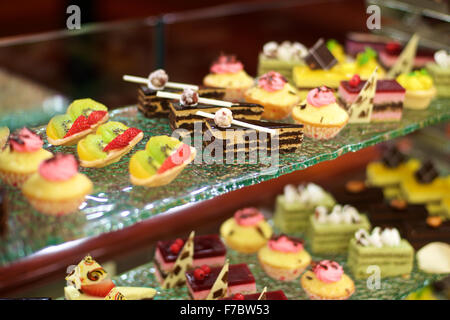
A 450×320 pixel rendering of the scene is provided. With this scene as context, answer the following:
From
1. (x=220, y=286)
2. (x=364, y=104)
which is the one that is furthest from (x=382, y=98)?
(x=220, y=286)

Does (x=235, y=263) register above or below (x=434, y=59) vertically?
below

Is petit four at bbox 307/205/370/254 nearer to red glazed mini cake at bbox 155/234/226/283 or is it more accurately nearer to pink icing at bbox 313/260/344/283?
pink icing at bbox 313/260/344/283

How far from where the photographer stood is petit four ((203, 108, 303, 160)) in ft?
7.77

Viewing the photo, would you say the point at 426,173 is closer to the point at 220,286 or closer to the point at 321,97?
the point at 321,97

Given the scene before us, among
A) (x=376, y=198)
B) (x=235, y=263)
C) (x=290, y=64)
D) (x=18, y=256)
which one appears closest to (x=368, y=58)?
(x=290, y=64)

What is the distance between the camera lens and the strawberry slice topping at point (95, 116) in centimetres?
247

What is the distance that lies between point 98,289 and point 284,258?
119 cm

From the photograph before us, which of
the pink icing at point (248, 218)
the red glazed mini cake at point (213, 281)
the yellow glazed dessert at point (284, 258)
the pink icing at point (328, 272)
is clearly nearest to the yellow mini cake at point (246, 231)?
the pink icing at point (248, 218)

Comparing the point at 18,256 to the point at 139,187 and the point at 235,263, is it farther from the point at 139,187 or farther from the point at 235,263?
the point at 235,263

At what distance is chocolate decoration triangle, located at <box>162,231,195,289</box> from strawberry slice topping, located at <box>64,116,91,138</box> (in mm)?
923

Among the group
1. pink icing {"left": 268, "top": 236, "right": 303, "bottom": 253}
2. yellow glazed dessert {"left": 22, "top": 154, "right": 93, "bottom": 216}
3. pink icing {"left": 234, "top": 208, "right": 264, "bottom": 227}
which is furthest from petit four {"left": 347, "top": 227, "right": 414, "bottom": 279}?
yellow glazed dessert {"left": 22, "top": 154, "right": 93, "bottom": 216}

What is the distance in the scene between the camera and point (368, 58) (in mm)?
3457

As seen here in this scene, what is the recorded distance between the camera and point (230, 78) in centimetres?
308
